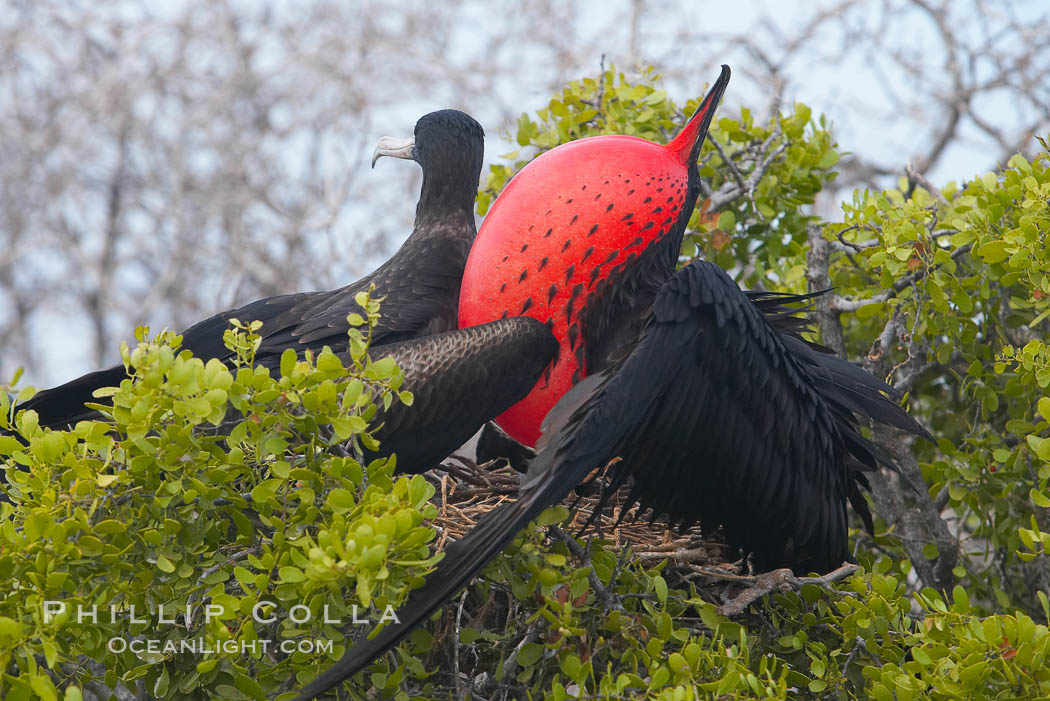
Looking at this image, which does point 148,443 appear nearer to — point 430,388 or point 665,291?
point 430,388

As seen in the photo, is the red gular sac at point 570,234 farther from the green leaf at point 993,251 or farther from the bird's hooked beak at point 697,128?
the green leaf at point 993,251

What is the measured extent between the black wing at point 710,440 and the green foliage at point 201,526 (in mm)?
186

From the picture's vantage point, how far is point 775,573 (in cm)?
266

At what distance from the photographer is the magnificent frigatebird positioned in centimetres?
235

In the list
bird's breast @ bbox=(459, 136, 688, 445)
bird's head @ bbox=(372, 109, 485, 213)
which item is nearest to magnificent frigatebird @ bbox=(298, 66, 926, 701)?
bird's breast @ bbox=(459, 136, 688, 445)

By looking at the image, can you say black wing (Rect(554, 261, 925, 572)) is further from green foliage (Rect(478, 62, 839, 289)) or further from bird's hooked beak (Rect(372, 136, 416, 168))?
bird's hooked beak (Rect(372, 136, 416, 168))

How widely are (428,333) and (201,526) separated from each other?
1048 millimetres

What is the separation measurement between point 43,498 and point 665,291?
1270 mm

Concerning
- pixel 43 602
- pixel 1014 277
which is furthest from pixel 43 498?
pixel 1014 277

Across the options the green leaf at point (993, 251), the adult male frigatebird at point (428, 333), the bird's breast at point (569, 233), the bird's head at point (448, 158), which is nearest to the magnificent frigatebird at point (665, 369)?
the bird's breast at point (569, 233)

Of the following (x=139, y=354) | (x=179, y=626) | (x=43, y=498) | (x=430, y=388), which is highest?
(x=430, y=388)

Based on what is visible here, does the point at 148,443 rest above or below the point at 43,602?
above

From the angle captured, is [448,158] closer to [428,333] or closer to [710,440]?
[428,333]

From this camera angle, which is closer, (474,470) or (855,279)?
(474,470)
